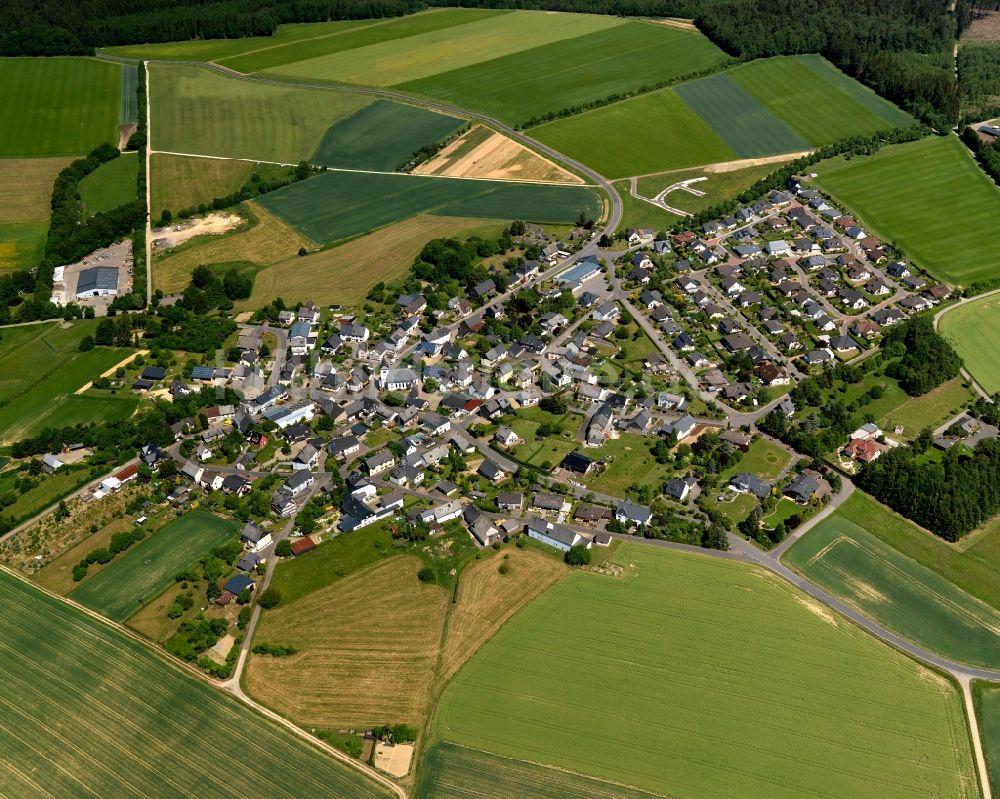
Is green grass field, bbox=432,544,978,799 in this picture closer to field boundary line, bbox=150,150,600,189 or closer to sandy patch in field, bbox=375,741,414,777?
sandy patch in field, bbox=375,741,414,777

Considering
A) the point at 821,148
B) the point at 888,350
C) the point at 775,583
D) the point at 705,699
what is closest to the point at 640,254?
the point at 888,350

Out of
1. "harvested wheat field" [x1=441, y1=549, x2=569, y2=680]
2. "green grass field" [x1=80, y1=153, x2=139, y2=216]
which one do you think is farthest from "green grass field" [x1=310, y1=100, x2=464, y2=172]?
"harvested wheat field" [x1=441, y1=549, x2=569, y2=680]

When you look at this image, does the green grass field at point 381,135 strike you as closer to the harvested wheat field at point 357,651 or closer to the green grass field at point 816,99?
the green grass field at point 816,99

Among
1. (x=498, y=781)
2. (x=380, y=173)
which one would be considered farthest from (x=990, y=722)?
(x=380, y=173)

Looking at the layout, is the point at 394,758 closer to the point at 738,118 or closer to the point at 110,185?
the point at 110,185

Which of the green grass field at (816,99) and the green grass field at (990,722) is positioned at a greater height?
the green grass field at (816,99)

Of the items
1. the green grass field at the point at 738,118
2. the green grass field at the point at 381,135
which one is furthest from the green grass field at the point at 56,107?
the green grass field at the point at 738,118
